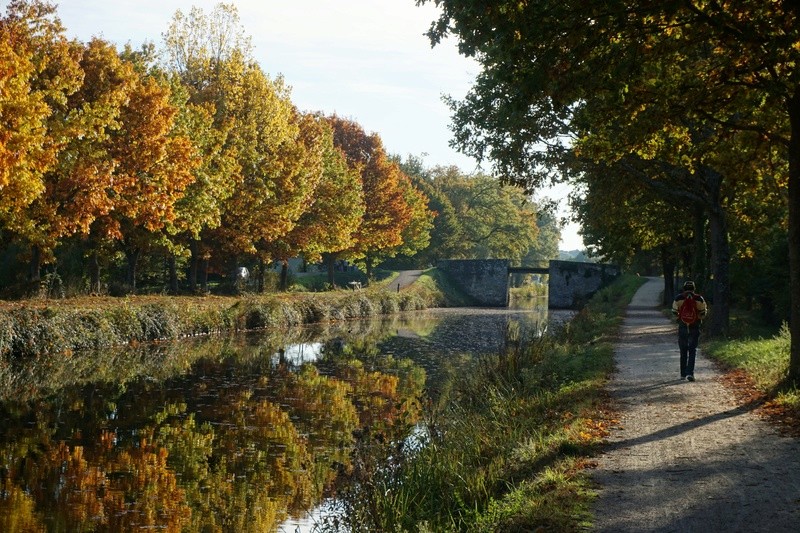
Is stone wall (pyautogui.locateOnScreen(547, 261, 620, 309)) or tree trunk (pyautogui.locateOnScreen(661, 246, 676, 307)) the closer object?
tree trunk (pyautogui.locateOnScreen(661, 246, 676, 307))

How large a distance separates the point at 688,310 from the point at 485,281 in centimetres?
6524

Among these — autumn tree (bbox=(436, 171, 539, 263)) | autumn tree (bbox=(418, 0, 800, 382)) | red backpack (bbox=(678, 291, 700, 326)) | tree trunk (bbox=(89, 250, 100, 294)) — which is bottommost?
red backpack (bbox=(678, 291, 700, 326))

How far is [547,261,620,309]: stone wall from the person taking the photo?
3061 inches

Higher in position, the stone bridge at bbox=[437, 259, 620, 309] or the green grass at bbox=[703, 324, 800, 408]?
the stone bridge at bbox=[437, 259, 620, 309]

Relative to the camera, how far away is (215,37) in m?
47.1

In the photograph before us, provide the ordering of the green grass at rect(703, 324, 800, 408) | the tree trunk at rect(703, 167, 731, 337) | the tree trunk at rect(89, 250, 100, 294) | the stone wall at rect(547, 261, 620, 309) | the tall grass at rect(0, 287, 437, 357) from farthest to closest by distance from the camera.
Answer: the stone wall at rect(547, 261, 620, 309)
the tree trunk at rect(89, 250, 100, 294)
the tree trunk at rect(703, 167, 731, 337)
the tall grass at rect(0, 287, 437, 357)
the green grass at rect(703, 324, 800, 408)

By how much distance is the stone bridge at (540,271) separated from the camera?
77875 millimetres

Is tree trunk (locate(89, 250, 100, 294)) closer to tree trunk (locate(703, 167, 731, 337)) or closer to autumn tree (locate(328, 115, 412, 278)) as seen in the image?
tree trunk (locate(703, 167, 731, 337))

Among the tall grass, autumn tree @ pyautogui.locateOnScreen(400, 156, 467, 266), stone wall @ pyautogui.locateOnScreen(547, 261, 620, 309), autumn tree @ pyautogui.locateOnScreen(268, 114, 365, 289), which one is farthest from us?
autumn tree @ pyautogui.locateOnScreen(400, 156, 467, 266)

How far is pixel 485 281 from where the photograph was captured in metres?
82.8

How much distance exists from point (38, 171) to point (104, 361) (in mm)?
5832

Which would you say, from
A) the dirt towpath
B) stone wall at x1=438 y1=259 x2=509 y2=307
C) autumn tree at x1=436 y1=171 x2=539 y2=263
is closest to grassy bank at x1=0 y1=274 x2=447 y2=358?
the dirt towpath

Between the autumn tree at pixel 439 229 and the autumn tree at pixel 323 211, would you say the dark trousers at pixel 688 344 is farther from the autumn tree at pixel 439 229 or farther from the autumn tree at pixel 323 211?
the autumn tree at pixel 439 229

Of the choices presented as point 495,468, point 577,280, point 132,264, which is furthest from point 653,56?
point 577,280
